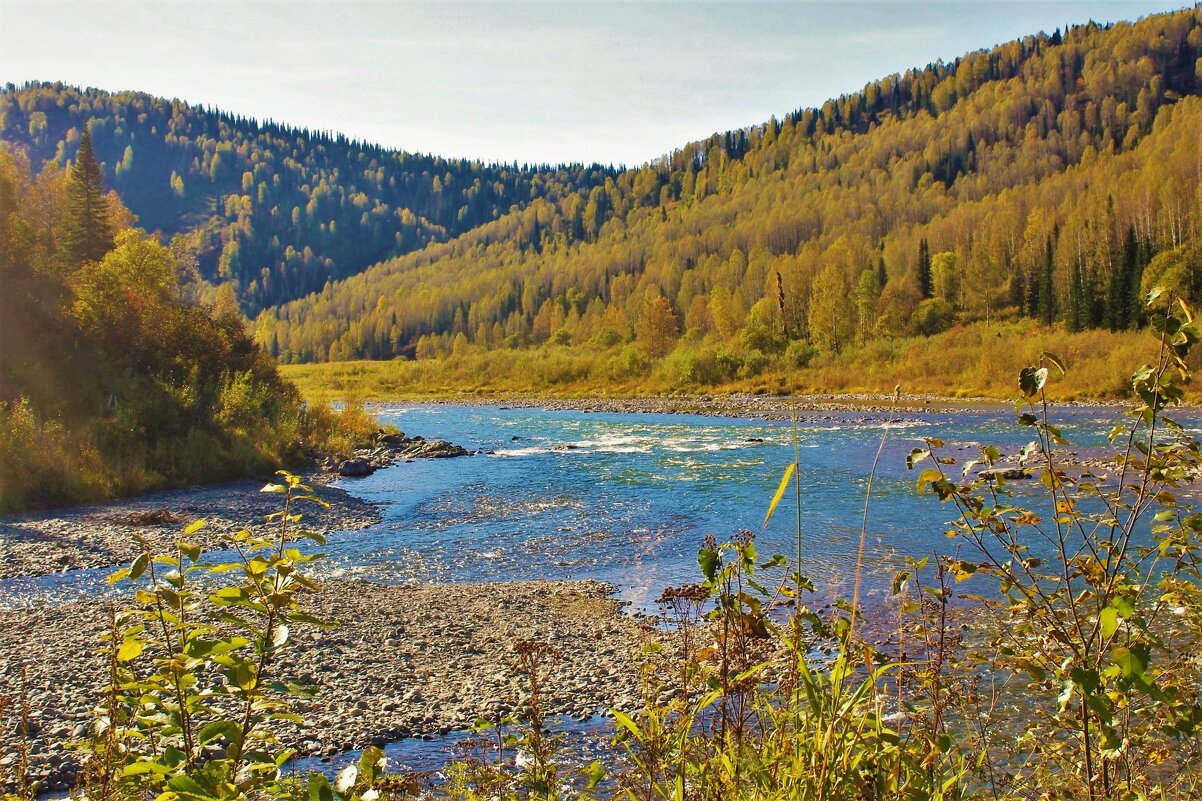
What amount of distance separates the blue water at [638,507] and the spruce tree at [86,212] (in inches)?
683

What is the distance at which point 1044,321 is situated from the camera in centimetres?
7531

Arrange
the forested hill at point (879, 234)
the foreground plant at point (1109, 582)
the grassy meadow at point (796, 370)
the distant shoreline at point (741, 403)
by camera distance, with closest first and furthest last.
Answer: the foreground plant at point (1109, 582) < the distant shoreline at point (741, 403) < the grassy meadow at point (796, 370) < the forested hill at point (879, 234)

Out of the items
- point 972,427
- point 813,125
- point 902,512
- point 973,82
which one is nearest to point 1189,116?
point 973,82

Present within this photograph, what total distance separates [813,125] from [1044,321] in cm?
13105

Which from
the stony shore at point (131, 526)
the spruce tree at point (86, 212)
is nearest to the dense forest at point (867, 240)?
the spruce tree at point (86, 212)

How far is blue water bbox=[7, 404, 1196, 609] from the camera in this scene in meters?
14.5

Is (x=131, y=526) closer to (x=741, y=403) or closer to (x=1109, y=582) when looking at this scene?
(x=1109, y=582)

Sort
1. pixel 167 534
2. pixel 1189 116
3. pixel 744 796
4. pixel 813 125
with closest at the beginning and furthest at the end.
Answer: pixel 744 796, pixel 167 534, pixel 1189 116, pixel 813 125

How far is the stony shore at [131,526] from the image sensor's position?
48.3 ft

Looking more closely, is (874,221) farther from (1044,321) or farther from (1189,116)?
(1044,321)

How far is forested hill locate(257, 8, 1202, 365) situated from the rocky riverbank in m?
52.1

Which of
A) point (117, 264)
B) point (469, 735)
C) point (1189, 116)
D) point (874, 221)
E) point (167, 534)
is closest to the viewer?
point (469, 735)

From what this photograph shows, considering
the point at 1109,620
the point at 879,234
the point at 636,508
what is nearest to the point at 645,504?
the point at 636,508

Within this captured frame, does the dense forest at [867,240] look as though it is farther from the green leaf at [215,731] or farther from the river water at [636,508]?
the green leaf at [215,731]
